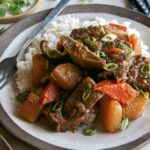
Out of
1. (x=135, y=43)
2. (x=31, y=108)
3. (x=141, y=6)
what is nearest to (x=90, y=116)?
(x=31, y=108)

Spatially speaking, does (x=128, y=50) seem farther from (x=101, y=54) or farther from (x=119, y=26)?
(x=119, y=26)

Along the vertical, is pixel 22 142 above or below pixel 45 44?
below

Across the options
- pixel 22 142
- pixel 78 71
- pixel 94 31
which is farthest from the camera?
pixel 94 31

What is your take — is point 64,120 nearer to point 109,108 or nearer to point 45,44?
point 109,108

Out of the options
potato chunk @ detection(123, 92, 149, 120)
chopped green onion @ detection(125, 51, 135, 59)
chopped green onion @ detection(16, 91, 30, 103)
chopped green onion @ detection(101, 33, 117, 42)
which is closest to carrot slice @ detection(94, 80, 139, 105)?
potato chunk @ detection(123, 92, 149, 120)

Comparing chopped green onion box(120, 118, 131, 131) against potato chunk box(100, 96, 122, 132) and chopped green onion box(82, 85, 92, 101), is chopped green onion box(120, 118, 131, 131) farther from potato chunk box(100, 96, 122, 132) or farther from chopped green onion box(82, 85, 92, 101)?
chopped green onion box(82, 85, 92, 101)

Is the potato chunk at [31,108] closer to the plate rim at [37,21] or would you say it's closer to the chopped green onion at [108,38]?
the plate rim at [37,21]

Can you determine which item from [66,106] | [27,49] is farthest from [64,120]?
[27,49]
